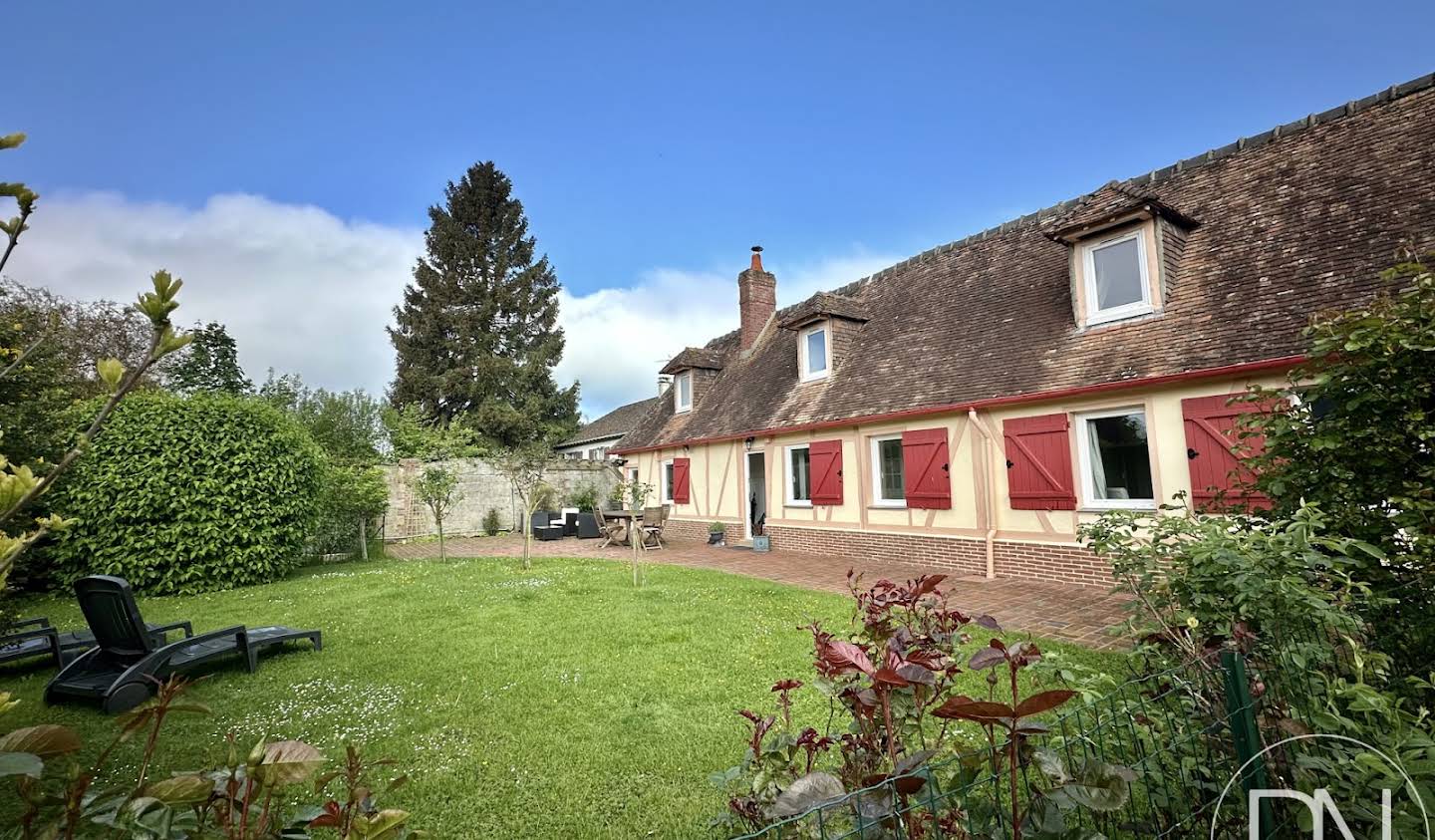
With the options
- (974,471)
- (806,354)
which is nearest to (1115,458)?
(974,471)

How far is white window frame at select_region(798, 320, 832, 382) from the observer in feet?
44.7

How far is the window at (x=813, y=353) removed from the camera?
13891 millimetres

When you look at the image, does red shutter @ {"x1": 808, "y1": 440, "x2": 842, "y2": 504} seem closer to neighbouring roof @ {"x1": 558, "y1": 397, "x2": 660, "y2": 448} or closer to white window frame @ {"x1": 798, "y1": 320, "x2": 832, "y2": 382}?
white window frame @ {"x1": 798, "y1": 320, "x2": 832, "y2": 382}

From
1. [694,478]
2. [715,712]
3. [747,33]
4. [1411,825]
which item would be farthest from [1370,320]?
[694,478]

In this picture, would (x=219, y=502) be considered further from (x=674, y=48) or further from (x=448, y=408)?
(x=448, y=408)

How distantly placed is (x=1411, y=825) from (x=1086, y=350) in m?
8.38

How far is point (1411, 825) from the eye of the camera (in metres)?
1.81

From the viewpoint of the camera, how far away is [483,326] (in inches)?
1247

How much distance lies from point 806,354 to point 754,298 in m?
4.01

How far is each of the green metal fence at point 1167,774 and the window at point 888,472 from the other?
845 centimetres

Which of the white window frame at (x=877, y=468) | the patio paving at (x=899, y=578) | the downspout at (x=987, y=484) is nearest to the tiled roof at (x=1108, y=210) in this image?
the downspout at (x=987, y=484)

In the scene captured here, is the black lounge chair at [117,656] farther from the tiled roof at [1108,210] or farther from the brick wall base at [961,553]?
the tiled roof at [1108,210]

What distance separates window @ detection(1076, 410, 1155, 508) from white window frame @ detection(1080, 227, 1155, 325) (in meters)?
1.62

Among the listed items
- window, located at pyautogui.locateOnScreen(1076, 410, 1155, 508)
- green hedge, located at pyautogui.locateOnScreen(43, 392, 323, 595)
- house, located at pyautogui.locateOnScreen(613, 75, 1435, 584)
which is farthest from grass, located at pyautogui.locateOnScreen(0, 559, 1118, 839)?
window, located at pyautogui.locateOnScreen(1076, 410, 1155, 508)
